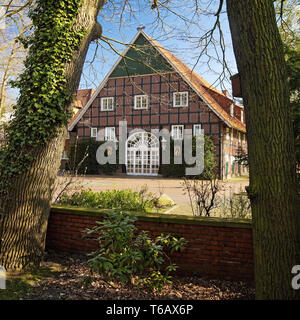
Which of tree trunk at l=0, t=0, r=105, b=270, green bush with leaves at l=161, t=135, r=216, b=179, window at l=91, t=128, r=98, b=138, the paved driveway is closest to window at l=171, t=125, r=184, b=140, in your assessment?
green bush with leaves at l=161, t=135, r=216, b=179

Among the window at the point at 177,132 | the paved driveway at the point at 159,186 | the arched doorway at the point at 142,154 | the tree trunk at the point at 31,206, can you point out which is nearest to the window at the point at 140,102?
the arched doorway at the point at 142,154

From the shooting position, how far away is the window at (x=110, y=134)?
71.9 feet

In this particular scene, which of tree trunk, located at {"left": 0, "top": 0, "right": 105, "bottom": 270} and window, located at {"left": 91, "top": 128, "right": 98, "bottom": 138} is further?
window, located at {"left": 91, "top": 128, "right": 98, "bottom": 138}

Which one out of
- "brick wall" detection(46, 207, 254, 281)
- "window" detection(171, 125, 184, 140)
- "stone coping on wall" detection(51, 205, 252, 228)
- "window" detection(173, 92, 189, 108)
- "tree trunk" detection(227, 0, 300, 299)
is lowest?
"brick wall" detection(46, 207, 254, 281)

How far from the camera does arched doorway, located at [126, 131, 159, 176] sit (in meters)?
20.7

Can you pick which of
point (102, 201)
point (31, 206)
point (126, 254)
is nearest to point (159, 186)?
point (102, 201)

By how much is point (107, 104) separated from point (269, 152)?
823 inches

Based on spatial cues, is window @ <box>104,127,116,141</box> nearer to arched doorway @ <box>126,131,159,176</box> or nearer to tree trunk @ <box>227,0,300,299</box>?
arched doorway @ <box>126,131,159,176</box>

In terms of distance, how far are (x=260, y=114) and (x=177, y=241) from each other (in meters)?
2.03

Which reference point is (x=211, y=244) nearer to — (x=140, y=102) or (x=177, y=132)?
→ (x=177, y=132)

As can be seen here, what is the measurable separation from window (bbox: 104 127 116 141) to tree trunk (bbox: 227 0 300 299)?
19.9m

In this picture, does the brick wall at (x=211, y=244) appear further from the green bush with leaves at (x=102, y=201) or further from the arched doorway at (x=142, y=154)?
the arched doorway at (x=142, y=154)

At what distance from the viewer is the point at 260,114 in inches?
89.5

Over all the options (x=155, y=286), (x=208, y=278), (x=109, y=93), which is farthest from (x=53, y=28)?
(x=109, y=93)
